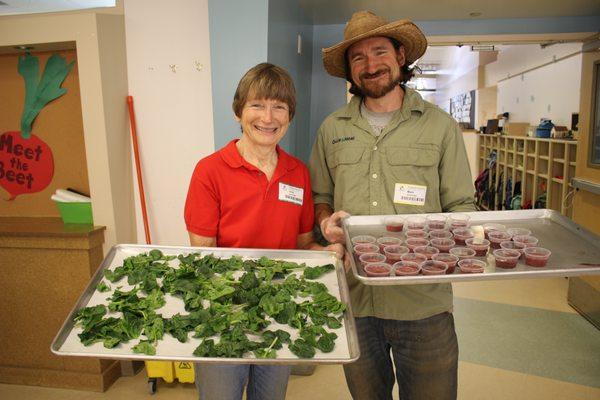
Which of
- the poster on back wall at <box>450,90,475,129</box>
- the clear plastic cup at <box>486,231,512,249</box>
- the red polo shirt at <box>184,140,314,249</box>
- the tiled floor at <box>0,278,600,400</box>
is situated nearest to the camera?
the clear plastic cup at <box>486,231,512,249</box>

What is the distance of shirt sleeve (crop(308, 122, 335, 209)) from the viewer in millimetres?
1845

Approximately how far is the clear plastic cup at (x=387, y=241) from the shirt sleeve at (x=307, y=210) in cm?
36

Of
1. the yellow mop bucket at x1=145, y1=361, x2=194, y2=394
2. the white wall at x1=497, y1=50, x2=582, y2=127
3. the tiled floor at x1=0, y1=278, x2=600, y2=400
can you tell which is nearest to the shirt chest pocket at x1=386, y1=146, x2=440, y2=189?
the tiled floor at x1=0, y1=278, x2=600, y2=400

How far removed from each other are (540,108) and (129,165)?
6.25 metres

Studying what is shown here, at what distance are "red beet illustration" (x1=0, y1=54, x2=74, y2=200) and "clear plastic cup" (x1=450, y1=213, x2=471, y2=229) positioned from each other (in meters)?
2.59

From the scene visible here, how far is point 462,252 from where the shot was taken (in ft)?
4.80

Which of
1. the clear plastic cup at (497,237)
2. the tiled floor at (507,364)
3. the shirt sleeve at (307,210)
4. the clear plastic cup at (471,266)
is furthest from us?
the tiled floor at (507,364)

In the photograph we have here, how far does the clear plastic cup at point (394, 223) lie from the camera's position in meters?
1.67

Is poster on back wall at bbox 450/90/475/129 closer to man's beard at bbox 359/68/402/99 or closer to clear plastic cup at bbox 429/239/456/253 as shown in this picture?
man's beard at bbox 359/68/402/99

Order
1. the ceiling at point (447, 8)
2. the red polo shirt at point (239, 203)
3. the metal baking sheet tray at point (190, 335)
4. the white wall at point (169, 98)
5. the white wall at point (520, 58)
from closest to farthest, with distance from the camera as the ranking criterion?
the metal baking sheet tray at point (190, 335)
the red polo shirt at point (239, 203)
the white wall at point (169, 98)
the ceiling at point (447, 8)
the white wall at point (520, 58)

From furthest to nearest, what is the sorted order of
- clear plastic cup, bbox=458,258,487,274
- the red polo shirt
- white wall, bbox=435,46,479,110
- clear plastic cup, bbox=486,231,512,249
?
white wall, bbox=435,46,479,110 → the red polo shirt → clear plastic cup, bbox=486,231,512,249 → clear plastic cup, bbox=458,258,487,274

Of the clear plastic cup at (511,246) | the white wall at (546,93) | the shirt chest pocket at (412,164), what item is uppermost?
the white wall at (546,93)

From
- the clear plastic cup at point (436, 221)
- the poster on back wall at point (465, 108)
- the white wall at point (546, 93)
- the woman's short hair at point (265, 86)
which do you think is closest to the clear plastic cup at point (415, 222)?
the clear plastic cup at point (436, 221)

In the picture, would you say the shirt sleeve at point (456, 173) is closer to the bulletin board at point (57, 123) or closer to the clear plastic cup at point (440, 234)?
the clear plastic cup at point (440, 234)
